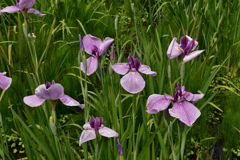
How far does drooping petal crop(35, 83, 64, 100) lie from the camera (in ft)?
2.73

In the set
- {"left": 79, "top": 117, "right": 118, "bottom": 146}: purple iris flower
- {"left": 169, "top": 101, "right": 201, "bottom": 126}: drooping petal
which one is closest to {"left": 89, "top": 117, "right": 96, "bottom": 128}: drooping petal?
{"left": 79, "top": 117, "right": 118, "bottom": 146}: purple iris flower

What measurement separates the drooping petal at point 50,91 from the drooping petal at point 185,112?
0.41 meters

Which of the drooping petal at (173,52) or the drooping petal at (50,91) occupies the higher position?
the drooping petal at (173,52)

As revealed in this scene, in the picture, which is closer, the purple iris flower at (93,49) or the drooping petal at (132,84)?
the drooping petal at (132,84)

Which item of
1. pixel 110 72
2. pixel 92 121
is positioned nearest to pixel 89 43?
pixel 110 72

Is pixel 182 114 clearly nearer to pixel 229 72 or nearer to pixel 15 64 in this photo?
pixel 15 64

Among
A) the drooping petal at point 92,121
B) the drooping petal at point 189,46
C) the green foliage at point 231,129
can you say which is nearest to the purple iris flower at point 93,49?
the drooping petal at point 92,121

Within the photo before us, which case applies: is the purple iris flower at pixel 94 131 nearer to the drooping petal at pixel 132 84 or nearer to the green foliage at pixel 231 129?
the drooping petal at pixel 132 84

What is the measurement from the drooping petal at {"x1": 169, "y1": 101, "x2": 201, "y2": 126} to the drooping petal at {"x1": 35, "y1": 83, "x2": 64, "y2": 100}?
412 mm

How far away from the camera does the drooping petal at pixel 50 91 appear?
83cm

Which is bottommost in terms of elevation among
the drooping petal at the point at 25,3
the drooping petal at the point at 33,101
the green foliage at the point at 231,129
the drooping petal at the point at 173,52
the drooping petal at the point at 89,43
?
the green foliage at the point at 231,129

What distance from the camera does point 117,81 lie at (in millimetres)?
1626

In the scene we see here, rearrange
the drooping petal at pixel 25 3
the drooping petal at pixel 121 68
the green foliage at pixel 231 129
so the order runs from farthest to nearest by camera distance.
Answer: the green foliage at pixel 231 129 → the drooping petal at pixel 25 3 → the drooping petal at pixel 121 68

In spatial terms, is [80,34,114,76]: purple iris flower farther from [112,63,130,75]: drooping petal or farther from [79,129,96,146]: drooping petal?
[79,129,96,146]: drooping petal
